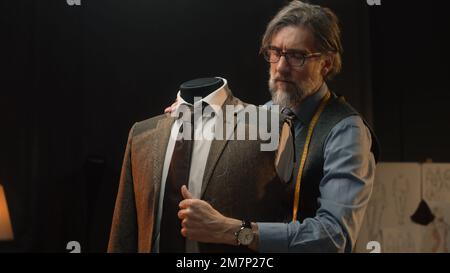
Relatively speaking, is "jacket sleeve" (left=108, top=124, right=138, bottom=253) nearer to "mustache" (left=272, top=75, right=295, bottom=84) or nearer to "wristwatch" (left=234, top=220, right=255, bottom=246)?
"wristwatch" (left=234, top=220, right=255, bottom=246)

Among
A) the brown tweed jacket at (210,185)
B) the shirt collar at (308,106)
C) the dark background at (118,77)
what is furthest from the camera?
the dark background at (118,77)

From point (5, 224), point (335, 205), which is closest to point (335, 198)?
point (335, 205)

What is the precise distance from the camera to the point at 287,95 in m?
2.08

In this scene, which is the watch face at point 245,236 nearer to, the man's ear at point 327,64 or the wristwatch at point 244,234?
the wristwatch at point 244,234

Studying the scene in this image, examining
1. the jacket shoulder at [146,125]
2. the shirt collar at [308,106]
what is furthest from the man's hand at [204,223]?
the shirt collar at [308,106]

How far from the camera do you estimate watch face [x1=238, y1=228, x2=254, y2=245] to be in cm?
197

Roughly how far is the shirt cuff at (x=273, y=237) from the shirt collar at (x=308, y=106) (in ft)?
1.24

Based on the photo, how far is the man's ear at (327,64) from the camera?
2062mm

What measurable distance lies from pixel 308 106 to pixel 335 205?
0.36m

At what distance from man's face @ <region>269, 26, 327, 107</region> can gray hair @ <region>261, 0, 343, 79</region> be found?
2cm

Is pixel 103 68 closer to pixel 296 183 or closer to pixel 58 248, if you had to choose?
pixel 58 248

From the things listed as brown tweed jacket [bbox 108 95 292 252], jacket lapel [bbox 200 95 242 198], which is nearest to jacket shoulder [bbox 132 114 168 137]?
brown tweed jacket [bbox 108 95 292 252]

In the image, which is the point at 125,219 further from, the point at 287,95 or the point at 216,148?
the point at 287,95

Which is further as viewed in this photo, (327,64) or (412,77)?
(412,77)
